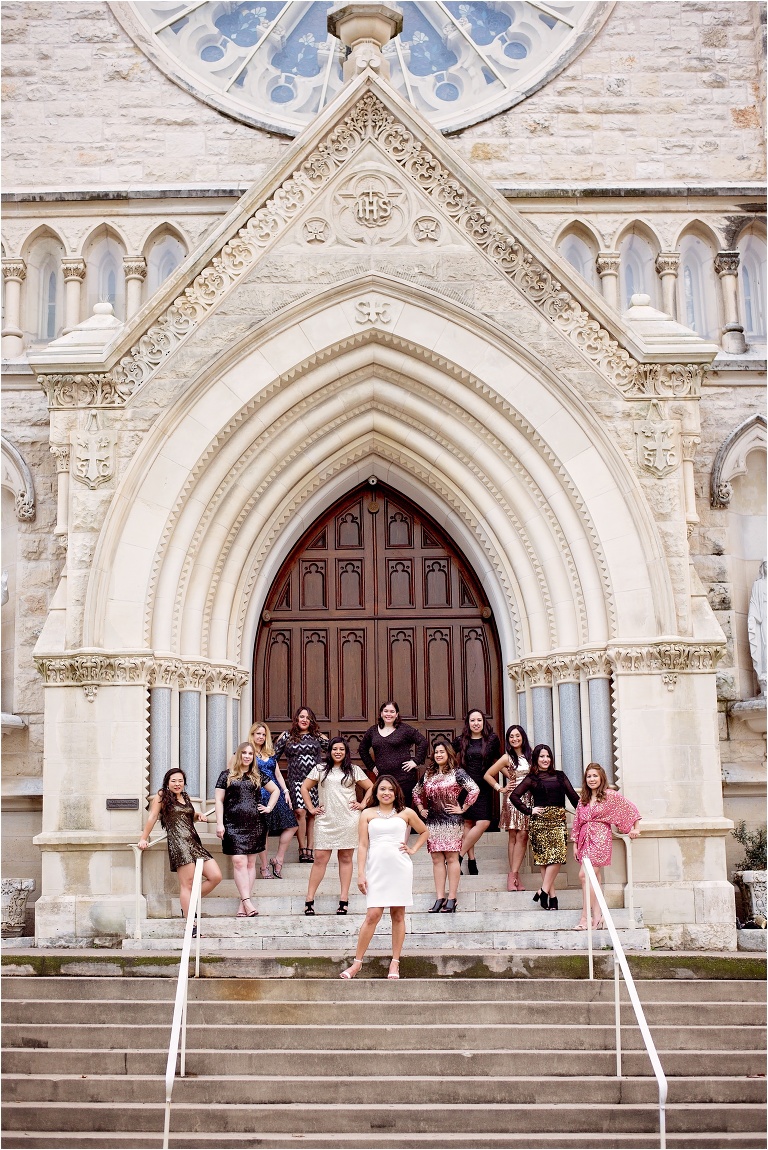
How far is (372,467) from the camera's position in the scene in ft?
46.6

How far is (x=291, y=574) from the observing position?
14352 millimetres

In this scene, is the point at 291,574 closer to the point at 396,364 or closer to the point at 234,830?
the point at 396,364

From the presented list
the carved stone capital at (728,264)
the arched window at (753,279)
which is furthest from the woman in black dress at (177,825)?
the arched window at (753,279)


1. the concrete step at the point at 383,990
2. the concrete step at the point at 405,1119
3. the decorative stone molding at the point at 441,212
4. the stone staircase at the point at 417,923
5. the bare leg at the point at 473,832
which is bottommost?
the concrete step at the point at 405,1119

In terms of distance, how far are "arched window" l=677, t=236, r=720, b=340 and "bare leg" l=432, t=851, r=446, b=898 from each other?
21.6 ft

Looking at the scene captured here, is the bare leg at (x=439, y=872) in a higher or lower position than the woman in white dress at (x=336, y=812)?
lower

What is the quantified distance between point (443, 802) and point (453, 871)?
22.7 inches

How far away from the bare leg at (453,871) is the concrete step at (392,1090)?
312cm

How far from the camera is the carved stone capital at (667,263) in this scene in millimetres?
14992

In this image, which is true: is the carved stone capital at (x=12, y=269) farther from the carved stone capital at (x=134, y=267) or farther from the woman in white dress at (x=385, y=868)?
the woman in white dress at (x=385, y=868)

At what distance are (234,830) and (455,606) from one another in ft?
12.8

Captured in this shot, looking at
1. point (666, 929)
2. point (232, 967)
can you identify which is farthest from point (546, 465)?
point (232, 967)

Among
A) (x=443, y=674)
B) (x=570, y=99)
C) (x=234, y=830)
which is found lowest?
(x=234, y=830)

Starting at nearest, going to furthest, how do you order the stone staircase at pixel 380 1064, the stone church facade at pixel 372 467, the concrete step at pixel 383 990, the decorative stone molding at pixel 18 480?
the stone staircase at pixel 380 1064 < the concrete step at pixel 383 990 < the stone church facade at pixel 372 467 < the decorative stone molding at pixel 18 480
